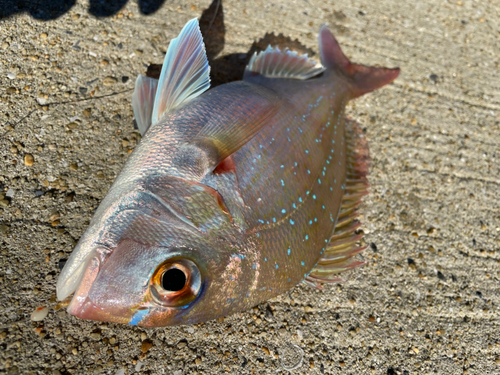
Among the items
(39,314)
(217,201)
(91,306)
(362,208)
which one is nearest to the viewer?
(91,306)

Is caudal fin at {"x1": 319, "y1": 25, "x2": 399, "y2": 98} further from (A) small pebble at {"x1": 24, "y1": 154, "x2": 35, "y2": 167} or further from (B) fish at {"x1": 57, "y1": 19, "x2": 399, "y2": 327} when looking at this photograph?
(A) small pebble at {"x1": 24, "y1": 154, "x2": 35, "y2": 167}

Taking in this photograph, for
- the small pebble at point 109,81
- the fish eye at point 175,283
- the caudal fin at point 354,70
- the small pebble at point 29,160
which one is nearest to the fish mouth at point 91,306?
the fish eye at point 175,283

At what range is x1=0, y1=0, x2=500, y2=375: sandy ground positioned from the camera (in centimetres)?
175

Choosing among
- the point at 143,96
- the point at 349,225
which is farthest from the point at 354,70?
the point at 143,96

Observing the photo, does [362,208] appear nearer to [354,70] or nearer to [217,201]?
[354,70]

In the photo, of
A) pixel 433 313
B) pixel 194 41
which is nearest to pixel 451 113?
pixel 433 313

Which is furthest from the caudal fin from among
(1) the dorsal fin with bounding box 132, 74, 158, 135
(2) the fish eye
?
(2) the fish eye

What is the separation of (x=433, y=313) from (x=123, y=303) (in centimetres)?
210

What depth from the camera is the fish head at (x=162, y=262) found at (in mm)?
1129

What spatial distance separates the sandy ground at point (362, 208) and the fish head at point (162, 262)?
0.66 meters

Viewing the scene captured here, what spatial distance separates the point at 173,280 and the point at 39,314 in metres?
1.02

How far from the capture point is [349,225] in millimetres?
1937

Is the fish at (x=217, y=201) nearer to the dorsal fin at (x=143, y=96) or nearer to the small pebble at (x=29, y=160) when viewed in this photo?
the dorsal fin at (x=143, y=96)

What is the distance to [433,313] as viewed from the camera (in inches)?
86.7
